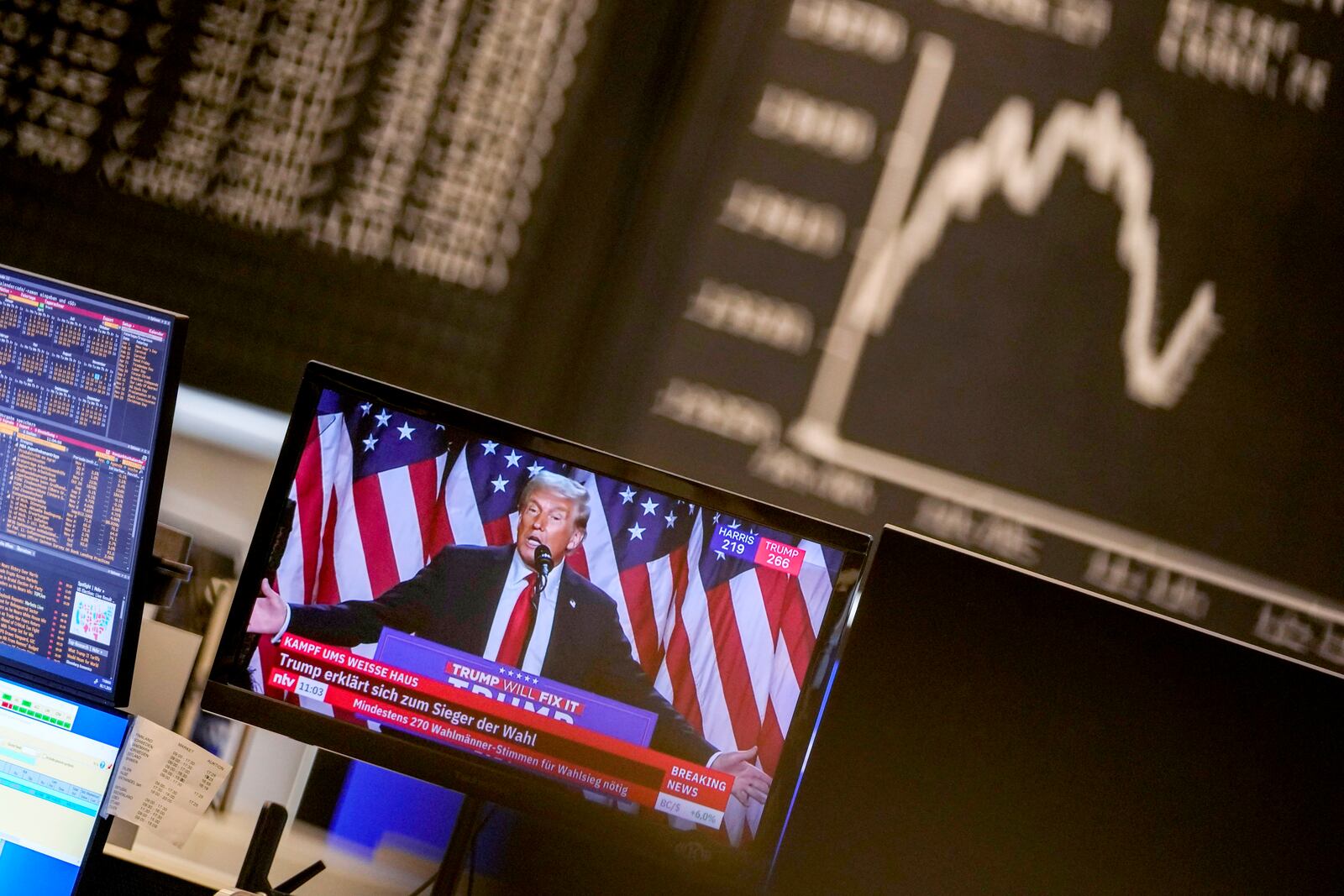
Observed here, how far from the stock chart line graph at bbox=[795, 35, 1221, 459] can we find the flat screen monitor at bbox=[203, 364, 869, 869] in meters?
0.52

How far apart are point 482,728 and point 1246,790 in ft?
2.51

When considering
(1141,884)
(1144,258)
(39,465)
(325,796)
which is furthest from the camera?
(1144,258)

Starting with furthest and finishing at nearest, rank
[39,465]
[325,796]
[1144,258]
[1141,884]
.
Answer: [1144,258]
[325,796]
[39,465]
[1141,884]

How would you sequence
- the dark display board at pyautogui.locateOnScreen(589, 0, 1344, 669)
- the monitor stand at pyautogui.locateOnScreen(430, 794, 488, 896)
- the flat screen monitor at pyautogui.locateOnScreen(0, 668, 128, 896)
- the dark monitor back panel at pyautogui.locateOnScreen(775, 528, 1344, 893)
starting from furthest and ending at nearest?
the dark display board at pyautogui.locateOnScreen(589, 0, 1344, 669)
the monitor stand at pyautogui.locateOnScreen(430, 794, 488, 896)
the flat screen monitor at pyautogui.locateOnScreen(0, 668, 128, 896)
the dark monitor back panel at pyautogui.locateOnScreen(775, 528, 1344, 893)

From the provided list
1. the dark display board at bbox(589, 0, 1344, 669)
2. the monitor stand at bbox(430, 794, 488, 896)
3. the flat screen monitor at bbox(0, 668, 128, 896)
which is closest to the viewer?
the flat screen monitor at bbox(0, 668, 128, 896)

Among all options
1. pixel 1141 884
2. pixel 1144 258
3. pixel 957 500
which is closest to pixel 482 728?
A: pixel 1141 884

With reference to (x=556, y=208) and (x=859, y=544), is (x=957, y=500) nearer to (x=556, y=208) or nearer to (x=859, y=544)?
(x=859, y=544)

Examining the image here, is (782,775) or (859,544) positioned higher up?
(859,544)

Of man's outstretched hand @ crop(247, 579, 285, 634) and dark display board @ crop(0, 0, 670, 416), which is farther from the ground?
dark display board @ crop(0, 0, 670, 416)

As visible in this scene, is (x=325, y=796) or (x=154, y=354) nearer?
(x=154, y=354)

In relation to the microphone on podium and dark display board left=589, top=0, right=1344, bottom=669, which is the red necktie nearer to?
the microphone on podium

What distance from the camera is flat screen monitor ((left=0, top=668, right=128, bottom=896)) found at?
108cm

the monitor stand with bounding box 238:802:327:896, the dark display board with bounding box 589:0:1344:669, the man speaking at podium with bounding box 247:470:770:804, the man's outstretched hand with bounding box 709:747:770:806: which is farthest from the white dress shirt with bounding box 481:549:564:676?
the dark display board with bounding box 589:0:1344:669

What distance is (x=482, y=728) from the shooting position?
1.09 m
